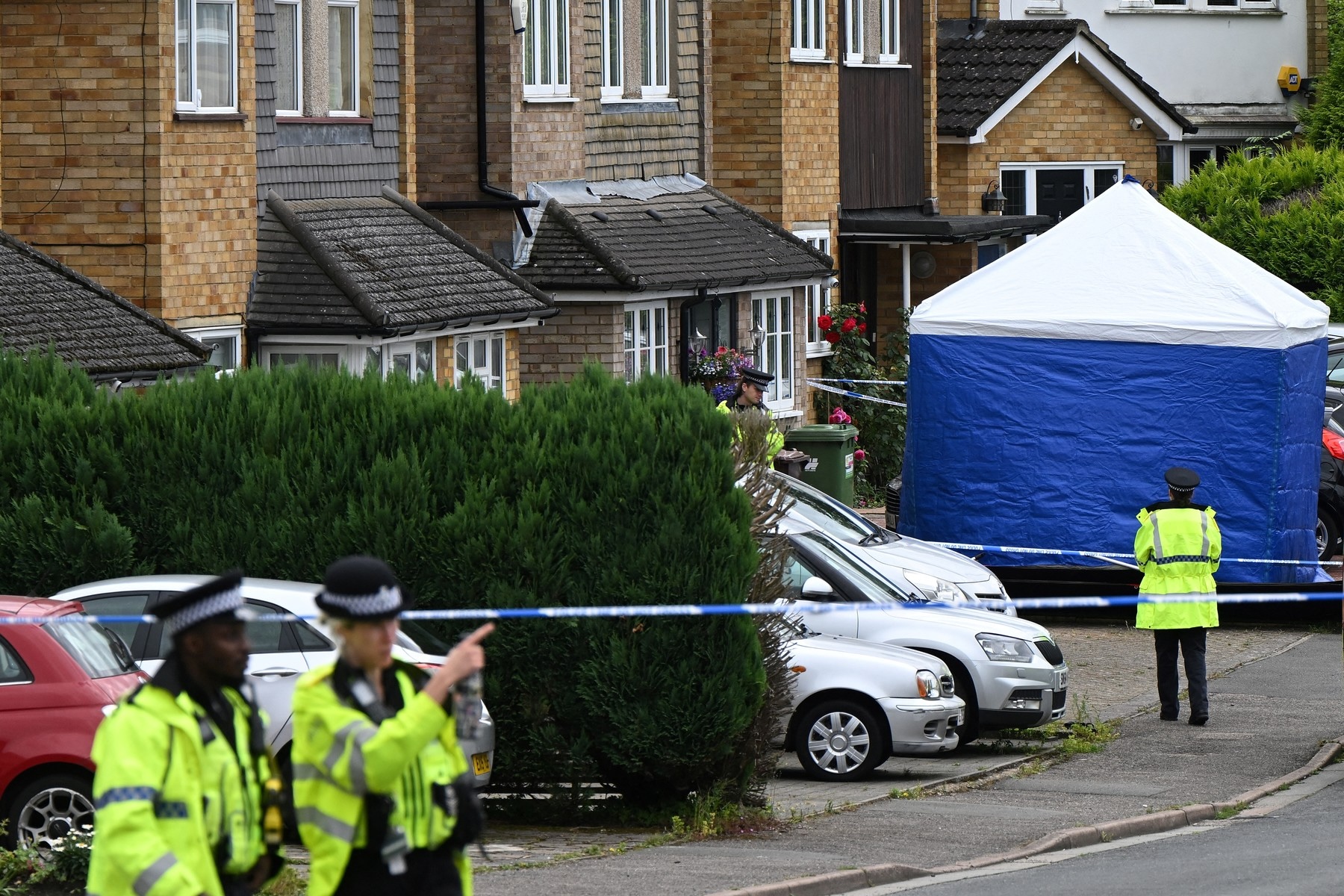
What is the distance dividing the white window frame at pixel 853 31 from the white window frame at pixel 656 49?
4056mm

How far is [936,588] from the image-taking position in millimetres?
15773

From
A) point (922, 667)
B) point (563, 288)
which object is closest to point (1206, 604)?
point (922, 667)

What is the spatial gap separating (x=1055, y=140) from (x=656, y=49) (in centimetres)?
991

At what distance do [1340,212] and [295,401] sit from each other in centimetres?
2084

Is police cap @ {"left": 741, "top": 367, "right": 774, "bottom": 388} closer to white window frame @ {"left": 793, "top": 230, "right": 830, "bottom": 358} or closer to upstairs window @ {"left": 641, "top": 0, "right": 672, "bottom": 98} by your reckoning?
upstairs window @ {"left": 641, "top": 0, "right": 672, "bottom": 98}

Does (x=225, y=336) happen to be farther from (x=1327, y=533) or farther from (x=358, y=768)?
(x=358, y=768)

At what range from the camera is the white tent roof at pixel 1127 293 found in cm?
1922

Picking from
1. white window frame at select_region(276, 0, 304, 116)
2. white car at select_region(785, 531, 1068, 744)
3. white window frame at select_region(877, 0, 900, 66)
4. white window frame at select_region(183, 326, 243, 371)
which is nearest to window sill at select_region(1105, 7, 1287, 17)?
white window frame at select_region(877, 0, 900, 66)

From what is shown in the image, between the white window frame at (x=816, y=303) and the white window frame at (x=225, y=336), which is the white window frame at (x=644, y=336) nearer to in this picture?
the white window frame at (x=816, y=303)

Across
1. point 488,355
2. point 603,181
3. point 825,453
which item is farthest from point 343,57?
point 825,453

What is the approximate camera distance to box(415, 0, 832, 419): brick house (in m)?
22.8

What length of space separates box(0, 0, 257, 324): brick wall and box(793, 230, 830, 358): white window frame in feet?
38.6

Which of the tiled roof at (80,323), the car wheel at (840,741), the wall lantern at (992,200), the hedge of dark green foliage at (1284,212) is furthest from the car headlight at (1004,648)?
the wall lantern at (992,200)

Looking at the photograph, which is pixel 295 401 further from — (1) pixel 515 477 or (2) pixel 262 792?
(2) pixel 262 792
